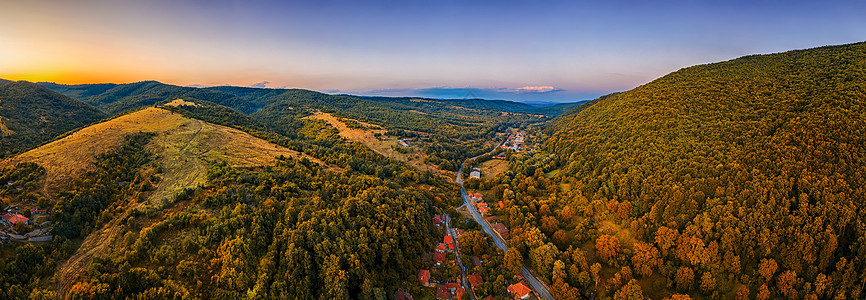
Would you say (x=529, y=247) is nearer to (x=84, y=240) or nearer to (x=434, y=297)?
(x=434, y=297)

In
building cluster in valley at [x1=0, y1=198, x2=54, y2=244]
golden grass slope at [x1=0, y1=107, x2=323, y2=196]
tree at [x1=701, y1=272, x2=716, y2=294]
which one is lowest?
tree at [x1=701, y1=272, x2=716, y2=294]

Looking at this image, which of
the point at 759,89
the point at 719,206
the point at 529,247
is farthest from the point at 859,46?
the point at 529,247

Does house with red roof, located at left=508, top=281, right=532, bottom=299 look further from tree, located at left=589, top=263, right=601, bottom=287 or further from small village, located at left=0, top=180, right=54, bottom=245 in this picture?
small village, located at left=0, top=180, right=54, bottom=245

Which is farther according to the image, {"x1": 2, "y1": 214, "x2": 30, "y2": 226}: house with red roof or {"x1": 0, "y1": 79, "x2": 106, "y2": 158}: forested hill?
{"x1": 0, "y1": 79, "x2": 106, "y2": 158}: forested hill

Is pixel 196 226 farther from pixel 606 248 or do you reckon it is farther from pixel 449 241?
pixel 606 248

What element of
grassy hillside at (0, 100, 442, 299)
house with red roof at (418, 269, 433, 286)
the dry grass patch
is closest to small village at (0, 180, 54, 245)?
grassy hillside at (0, 100, 442, 299)

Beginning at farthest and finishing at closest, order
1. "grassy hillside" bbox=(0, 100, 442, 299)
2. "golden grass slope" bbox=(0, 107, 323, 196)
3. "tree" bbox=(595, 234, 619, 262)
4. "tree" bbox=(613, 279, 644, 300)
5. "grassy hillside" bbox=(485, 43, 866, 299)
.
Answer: "tree" bbox=(595, 234, 619, 262)
"golden grass slope" bbox=(0, 107, 323, 196)
"tree" bbox=(613, 279, 644, 300)
"grassy hillside" bbox=(485, 43, 866, 299)
"grassy hillside" bbox=(0, 100, 442, 299)

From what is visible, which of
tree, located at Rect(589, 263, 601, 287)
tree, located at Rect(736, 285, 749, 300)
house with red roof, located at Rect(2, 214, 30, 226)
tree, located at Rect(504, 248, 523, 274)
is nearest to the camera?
house with red roof, located at Rect(2, 214, 30, 226)

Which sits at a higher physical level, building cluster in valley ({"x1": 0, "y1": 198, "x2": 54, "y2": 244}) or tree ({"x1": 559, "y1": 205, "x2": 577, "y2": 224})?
building cluster in valley ({"x1": 0, "y1": 198, "x2": 54, "y2": 244})
